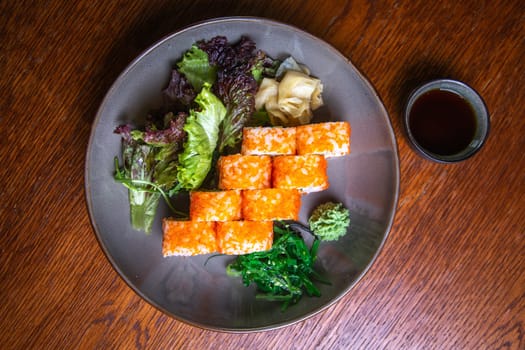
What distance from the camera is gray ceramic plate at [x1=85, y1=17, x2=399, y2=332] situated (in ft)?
7.02

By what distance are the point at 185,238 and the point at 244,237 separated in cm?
30

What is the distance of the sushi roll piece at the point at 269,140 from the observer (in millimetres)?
2107

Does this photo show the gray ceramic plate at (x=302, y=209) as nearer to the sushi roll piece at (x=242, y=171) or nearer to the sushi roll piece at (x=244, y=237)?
the sushi roll piece at (x=244, y=237)

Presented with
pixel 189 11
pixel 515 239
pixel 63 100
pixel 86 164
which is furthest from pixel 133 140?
pixel 515 239

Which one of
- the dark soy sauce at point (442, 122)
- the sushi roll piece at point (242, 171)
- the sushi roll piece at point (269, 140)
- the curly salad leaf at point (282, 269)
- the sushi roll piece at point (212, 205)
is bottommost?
the curly salad leaf at point (282, 269)

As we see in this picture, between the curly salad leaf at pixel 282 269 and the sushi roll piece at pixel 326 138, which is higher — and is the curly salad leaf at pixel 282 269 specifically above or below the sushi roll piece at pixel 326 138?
below

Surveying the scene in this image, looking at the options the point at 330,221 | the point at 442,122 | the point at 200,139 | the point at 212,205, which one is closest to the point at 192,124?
the point at 200,139

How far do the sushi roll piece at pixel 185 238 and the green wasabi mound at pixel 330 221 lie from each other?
57 cm

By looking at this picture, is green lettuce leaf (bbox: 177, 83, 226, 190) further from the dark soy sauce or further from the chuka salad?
the dark soy sauce

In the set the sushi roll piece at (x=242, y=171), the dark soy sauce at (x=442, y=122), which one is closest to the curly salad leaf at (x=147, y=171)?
the sushi roll piece at (x=242, y=171)

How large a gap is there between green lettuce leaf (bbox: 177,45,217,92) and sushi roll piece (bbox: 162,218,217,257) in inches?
27.8

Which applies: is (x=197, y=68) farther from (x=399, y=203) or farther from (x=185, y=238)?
(x=399, y=203)

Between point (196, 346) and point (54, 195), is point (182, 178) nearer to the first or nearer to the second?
point (54, 195)

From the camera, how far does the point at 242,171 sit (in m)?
2.11
